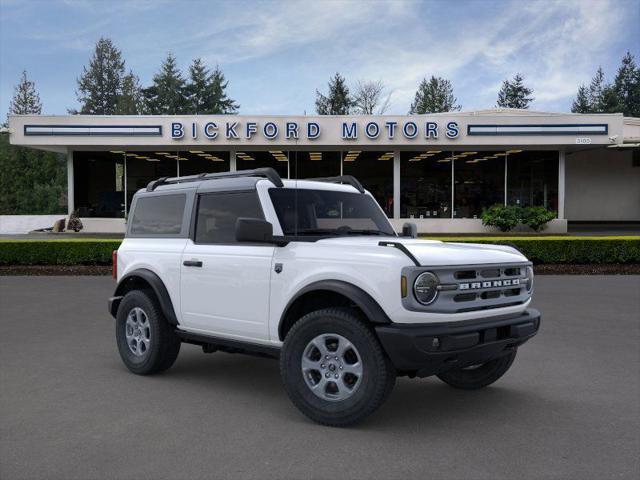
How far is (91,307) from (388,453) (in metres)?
7.83

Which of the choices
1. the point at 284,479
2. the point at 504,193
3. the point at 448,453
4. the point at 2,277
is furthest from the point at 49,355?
the point at 504,193

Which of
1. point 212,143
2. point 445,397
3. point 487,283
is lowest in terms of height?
point 445,397

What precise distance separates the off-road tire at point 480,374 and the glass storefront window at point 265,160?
23.1m

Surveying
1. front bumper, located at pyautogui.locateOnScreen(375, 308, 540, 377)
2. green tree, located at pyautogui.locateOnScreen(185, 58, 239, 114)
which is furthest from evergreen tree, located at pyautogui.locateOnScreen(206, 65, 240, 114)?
front bumper, located at pyautogui.locateOnScreen(375, 308, 540, 377)

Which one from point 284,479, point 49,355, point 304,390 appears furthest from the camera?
point 49,355

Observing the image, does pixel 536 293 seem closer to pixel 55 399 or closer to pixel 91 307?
pixel 91 307

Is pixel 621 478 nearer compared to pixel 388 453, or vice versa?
pixel 621 478

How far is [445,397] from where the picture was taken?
215 inches

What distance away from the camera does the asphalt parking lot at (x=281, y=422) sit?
12.7 ft

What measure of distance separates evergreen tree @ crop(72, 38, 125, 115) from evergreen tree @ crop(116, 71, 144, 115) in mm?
1300

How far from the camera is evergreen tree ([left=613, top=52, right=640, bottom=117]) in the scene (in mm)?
78438

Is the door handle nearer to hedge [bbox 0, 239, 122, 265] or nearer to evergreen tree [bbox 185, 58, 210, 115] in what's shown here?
hedge [bbox 0, 239, 122, 265]

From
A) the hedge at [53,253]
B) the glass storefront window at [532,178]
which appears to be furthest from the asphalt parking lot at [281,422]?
the glass storefront window at [532,178]

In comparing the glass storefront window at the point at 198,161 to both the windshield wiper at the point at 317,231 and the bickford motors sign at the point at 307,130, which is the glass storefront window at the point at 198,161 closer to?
the bickford motors sign at the point at 307,130
